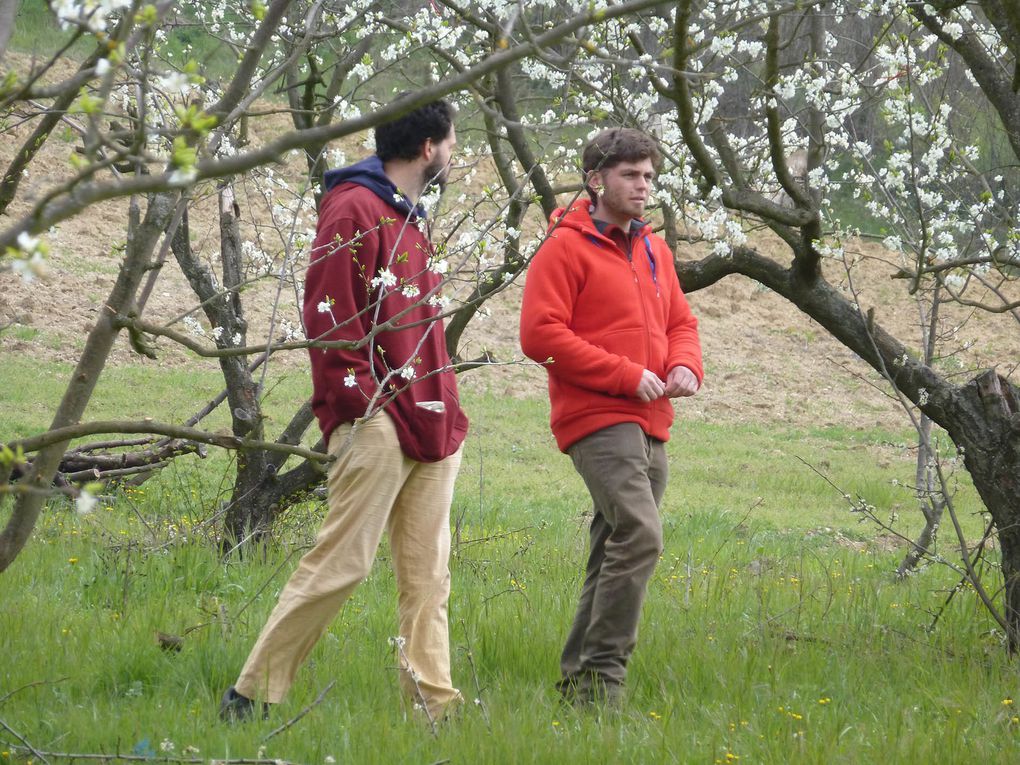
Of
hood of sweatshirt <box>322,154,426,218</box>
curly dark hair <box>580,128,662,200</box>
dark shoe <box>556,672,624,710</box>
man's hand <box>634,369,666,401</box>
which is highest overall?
curly dark hair <box>580,128,662,200</box>

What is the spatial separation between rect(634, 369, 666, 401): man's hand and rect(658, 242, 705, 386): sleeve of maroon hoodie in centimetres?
27

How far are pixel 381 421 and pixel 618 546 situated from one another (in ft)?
3.22

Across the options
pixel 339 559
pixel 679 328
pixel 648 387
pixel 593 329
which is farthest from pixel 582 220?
pixel 339 559

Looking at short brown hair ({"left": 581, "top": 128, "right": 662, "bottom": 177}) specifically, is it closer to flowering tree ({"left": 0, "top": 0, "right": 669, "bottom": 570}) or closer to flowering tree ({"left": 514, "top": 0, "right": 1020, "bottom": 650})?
flowering tree ({"left": 514, "top": 0, "right": 1020, "bottom": 650})

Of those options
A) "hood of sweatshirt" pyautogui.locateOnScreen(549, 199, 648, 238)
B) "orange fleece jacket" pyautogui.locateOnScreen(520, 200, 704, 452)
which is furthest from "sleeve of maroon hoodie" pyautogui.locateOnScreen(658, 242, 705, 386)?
"hood of sweatshirt" pyautogui.locateOnScreen(549, 199, 648, 238)

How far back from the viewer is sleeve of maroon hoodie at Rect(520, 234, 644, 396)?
159 inches

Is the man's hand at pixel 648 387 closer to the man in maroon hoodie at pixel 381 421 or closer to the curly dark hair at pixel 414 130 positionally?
the man in maroon hoodie at pixel 381 421

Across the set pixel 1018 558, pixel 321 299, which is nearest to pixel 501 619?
pixel 321 299

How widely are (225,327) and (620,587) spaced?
10.1ft

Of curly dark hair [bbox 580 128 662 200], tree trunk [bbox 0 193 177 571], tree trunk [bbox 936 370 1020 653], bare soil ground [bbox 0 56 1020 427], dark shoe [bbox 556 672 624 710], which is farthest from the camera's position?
bare soil ground [bbox 0 56 1020 427]

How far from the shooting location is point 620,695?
3.91 m

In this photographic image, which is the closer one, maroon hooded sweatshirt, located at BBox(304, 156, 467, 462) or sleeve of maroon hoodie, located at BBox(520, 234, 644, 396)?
maroon hooded sweatshirt, located at BBox(304, 156, 467, 462)

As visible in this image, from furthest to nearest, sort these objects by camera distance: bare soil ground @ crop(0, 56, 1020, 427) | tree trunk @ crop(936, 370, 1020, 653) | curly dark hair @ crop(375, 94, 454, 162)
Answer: bare soil ground @ crop(0, 56, 1020, 427), tree trunk @ crop(936, 370, 1020, 653), curly dark hair @ crop(375, 94, 454, 162)

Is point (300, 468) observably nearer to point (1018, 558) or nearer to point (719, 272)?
point (719, 272)
